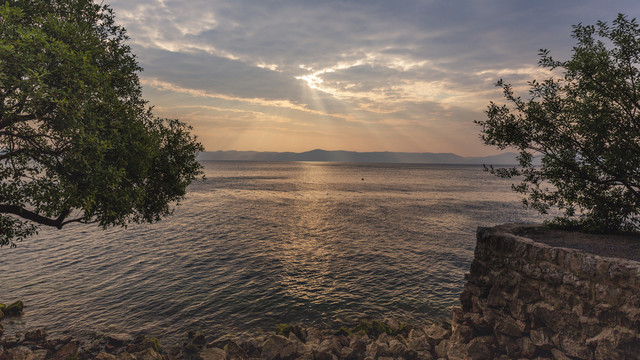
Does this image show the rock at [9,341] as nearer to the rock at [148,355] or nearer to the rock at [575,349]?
the rock at [148,355]

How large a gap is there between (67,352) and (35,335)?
351cm

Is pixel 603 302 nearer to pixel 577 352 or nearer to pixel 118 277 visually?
pixel 577 352

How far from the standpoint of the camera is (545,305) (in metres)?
13.3

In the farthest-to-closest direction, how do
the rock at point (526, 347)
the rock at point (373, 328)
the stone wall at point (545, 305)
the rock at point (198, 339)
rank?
the rock at point (373, 328), the rock at point (198, 339), the rock at point (526, 347), the stone wall at point (545, 305)

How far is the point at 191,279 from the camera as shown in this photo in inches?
985

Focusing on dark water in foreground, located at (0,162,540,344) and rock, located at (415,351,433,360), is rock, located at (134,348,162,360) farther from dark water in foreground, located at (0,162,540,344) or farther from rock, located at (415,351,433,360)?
rock, located at (415,351,433,360)

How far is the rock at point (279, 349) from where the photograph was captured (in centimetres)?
1446

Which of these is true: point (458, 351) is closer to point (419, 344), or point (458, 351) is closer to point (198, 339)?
point (419, 344)

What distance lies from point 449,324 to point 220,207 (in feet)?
191

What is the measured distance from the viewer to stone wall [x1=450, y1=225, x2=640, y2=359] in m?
11.0

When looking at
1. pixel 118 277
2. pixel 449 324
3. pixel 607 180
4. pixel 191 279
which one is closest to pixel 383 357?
pixel 449 324

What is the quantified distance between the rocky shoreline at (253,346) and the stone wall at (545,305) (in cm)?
213

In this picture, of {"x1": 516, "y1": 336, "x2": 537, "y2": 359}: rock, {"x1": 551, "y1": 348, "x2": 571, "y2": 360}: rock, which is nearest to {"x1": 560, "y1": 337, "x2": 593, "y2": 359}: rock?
{"x1": 551, "y1": 348, "x2": 571, "y2": 360}: rock

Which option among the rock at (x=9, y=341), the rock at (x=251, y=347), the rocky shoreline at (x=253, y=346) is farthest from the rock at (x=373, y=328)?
the rock at (x=9, y=341)
